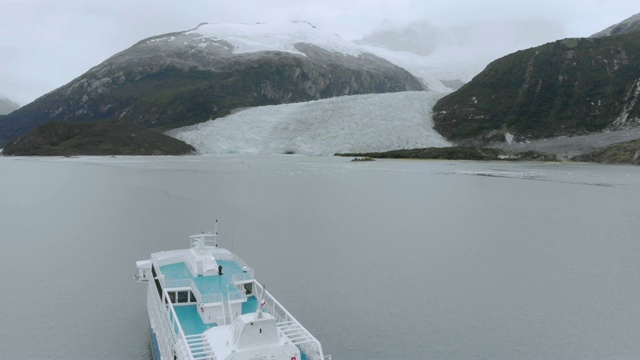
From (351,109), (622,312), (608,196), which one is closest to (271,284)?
(622,312)

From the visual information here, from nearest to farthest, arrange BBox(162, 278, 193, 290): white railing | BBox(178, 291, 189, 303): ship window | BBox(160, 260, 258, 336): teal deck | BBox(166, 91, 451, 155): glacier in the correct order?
BBox(160, 260, 258, 336): teal deck
BBox(162, 278, 193, 290): white railing
BBox(178, 291, 189, 303): ship window
BBox(166, 91, 451, 155): glacier

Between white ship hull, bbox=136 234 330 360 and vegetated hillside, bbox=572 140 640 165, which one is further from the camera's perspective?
vegetated hillside, bbox=572 140 640 165

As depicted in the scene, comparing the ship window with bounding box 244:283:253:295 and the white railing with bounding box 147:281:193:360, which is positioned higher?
the ship window with bounding box 244:283:253:295

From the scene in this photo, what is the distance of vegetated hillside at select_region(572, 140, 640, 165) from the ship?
9159 cm

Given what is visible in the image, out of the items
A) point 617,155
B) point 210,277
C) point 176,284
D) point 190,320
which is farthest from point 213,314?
point 617,155

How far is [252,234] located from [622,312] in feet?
60.4

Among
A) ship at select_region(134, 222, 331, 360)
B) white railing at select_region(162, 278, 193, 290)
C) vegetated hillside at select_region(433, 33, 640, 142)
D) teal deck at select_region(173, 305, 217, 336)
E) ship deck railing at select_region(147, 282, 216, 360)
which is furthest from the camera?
vegetated hillside at select_region(433, 33, 640, 142)

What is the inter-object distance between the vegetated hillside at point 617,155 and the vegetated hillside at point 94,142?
279 feet

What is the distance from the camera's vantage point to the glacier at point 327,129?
12425cm

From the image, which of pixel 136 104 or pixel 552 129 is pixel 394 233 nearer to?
pixel 552 129

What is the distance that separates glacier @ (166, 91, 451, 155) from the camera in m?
124

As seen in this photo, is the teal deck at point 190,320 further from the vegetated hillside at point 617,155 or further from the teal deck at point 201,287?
the vegetated hillside at point 617,155

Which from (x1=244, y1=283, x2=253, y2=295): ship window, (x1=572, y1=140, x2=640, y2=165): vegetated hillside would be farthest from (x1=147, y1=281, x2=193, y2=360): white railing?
(x1=572, y1=140, x2=640, y2=165): vegetated hillside

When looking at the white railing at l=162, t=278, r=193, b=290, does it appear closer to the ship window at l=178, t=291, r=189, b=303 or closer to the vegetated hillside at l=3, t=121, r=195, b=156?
the ship window at l=178, t=291, r=189, b=303
